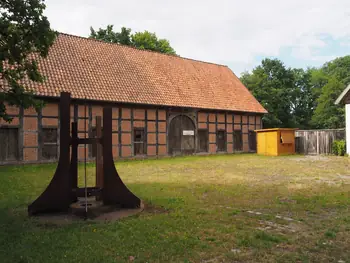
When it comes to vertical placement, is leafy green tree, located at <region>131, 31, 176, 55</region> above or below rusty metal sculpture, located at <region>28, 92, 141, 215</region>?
above

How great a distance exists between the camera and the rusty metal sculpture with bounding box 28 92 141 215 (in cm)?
564

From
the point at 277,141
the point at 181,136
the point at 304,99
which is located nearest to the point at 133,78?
the point at 181,136

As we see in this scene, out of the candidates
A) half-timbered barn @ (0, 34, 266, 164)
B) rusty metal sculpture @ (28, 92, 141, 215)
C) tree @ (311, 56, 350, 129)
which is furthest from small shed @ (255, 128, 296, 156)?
tree @ (311, 56, 350, 129)

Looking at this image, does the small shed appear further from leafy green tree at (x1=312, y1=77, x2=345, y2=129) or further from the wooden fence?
leafy green tree at (x1=312, y1=77, x2=345, y2=129)

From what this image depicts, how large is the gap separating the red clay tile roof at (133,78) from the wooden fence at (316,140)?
12.7 feet

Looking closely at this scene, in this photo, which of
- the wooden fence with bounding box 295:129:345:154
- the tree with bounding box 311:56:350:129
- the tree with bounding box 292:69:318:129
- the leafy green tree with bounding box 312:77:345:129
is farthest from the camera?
the tree with bounding box 292:69:318:129

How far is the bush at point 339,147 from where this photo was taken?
19469 mm

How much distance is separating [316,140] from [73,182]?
19165 millimetres

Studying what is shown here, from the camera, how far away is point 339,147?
19562 millimetres

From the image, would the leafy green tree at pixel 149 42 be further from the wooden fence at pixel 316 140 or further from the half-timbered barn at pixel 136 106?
the wooden fence at pixel 316 140

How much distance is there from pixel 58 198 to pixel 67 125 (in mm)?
1388

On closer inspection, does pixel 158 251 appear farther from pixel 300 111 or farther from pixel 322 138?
pixel 300 111

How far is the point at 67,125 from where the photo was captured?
585 cm

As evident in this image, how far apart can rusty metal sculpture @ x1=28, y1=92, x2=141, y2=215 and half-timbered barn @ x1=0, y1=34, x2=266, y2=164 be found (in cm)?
891
